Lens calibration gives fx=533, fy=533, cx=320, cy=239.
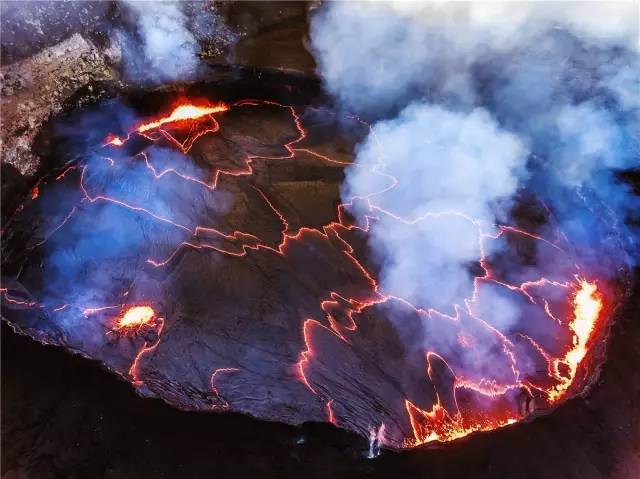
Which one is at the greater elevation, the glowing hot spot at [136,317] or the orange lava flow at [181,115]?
the orange lava flow at [181,115]

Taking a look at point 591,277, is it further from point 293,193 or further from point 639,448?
point 293,193

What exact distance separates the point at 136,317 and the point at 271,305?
5.10 ft

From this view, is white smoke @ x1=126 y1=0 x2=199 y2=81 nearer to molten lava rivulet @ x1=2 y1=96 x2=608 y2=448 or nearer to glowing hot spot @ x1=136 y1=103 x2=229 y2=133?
glowing hot spot @ x1=136 y1=103 x2=229 y2=133

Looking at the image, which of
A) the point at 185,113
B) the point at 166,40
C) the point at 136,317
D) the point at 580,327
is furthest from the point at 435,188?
the point at 166,40

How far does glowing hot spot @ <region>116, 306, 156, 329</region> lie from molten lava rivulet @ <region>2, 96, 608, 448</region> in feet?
0.05

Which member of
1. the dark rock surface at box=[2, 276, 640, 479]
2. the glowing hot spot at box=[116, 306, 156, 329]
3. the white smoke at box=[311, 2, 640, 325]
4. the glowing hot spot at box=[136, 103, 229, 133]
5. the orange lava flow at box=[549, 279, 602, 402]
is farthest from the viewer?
the glowing hot spot at box=[136, 103, 229, 133]

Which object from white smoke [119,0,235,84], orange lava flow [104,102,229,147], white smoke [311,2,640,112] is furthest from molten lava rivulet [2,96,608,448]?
white smoke [311,2,640,112]

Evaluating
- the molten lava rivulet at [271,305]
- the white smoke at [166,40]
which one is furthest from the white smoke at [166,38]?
the molten lava rivulet at [271,305]

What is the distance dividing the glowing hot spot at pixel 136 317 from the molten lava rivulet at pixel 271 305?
0.05 ft

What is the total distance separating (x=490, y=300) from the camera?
647 cm

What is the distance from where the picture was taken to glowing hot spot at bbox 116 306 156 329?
608 centimetres

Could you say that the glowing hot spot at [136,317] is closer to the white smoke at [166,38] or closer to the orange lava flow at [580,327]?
the white smoke at [166,38]

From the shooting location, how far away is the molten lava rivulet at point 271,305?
18.5ft

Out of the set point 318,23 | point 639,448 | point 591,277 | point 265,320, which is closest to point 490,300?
point 591,277
